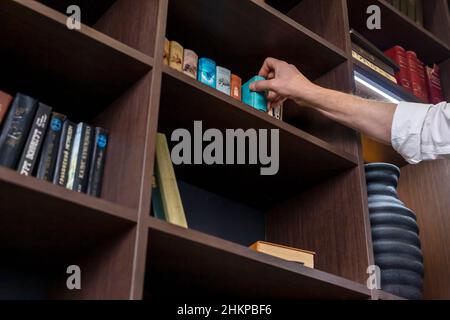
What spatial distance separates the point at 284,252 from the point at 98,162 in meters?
0.46

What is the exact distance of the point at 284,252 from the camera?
50.8 inches

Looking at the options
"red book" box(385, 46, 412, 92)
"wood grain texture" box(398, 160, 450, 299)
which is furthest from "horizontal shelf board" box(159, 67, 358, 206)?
"red book" box(385, 46, 412, 92)

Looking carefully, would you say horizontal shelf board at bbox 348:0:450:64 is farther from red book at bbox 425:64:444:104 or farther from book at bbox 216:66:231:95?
book at bbox 216:66:231:95

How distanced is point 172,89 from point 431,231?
0.98m

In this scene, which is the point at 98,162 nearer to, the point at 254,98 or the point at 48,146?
the point at 48,146

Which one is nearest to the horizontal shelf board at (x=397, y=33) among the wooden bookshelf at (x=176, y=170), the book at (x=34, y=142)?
the wooden bookshelf at (x=176, y=170)

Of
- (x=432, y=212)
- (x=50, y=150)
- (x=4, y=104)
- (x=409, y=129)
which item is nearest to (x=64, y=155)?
(x=50, y=150)

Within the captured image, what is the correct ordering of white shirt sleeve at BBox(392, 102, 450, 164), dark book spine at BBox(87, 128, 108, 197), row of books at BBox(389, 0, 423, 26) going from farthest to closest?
1. row of books at BBox(389, 0, 423, 26)
2. white shirt sleeve at BBox(392, 102, 450, 164)
3. dark book spine at BBox(87, 128, 108, 197)

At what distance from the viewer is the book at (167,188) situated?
1.14m

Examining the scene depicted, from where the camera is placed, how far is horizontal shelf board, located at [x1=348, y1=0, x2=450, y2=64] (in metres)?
1.98

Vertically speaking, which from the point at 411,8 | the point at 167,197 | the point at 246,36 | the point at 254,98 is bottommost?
the point at 167,197

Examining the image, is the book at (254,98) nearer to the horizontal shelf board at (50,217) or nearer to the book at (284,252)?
the book at (284,252)

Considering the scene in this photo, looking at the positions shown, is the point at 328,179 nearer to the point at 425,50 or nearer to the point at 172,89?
the point at 172,89

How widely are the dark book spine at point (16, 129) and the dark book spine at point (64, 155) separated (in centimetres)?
7
